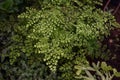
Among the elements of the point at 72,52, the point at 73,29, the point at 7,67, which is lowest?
the point at 7,67

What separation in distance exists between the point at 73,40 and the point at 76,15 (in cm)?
22

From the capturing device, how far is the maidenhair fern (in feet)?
8.51

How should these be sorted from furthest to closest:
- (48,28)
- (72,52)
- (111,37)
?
(111,37) → (72,52) → (48,28)

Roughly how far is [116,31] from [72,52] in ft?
3.12

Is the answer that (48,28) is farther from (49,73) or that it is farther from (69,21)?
(49,73)

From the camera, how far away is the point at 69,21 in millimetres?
2686

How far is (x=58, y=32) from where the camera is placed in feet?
8.65

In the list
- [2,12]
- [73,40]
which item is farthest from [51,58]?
[2,12]

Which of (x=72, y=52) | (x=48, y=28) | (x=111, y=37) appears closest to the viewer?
(x=48, y=28)

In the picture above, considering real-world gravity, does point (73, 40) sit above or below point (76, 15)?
below

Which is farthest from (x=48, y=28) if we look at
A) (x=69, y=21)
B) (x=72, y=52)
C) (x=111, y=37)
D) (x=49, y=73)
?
(x=111, y=37)

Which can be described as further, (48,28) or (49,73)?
(49,73)

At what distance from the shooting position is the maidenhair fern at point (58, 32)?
2593mm

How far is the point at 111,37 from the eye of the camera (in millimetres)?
3537
